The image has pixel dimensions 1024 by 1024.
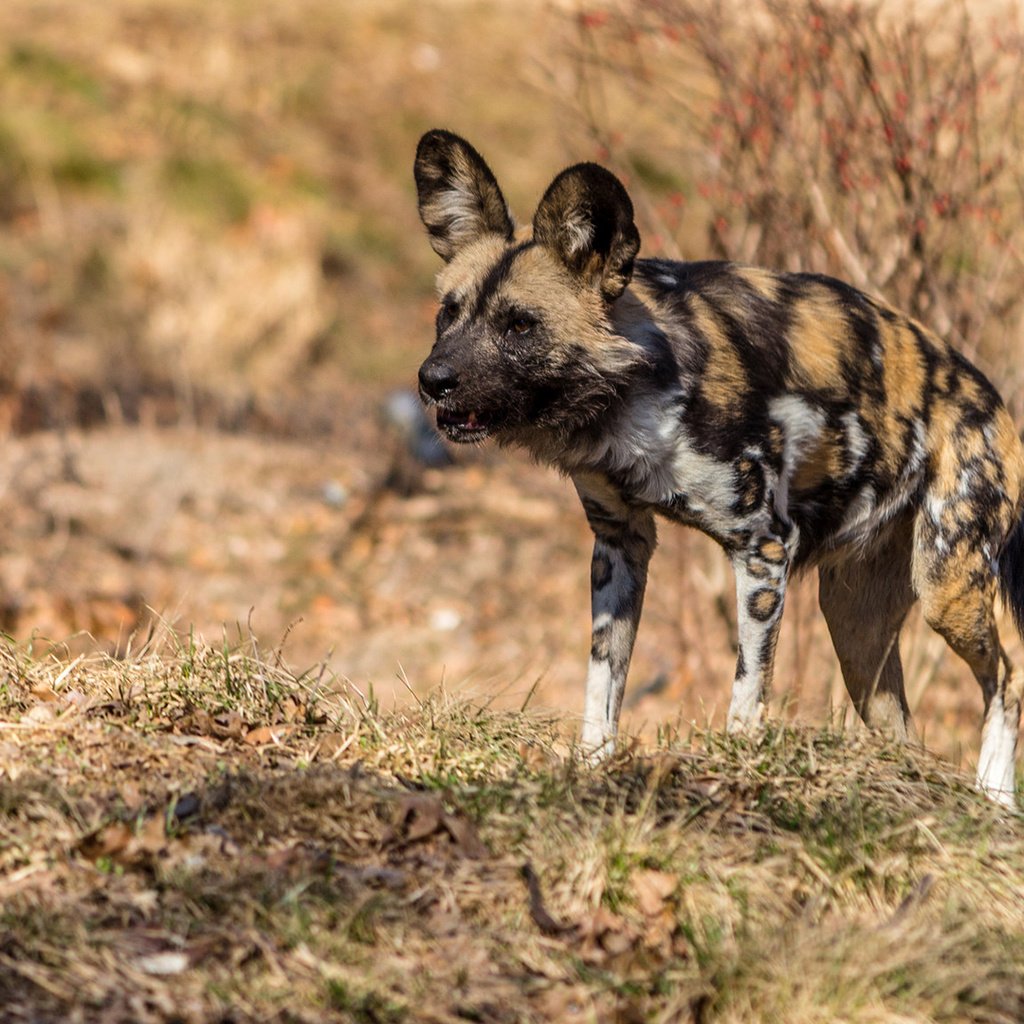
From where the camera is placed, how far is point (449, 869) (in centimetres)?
272

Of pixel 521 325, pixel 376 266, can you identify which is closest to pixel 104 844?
pixel 521 325

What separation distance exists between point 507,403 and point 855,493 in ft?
3.39

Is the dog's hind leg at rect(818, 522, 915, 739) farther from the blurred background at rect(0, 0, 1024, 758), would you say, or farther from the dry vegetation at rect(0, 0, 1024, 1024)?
the dry vegetation at rect(0, 0, 1024, 1024)

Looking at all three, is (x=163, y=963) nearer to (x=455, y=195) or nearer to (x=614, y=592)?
(x=614, y=592)

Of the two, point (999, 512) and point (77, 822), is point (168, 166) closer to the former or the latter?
point (999, 512)

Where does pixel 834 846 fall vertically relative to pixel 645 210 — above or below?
below

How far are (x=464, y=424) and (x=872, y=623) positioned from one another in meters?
1.51

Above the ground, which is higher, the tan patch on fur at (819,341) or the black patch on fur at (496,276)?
the black patch on fur at (496,276)

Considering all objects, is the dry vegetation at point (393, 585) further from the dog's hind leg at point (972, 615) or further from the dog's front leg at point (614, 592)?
the dog's hind leg at point (972, 615)

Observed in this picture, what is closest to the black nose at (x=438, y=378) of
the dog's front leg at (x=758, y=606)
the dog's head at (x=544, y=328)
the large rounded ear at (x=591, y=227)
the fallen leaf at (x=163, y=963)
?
the dog's head at (x=544, y=328)

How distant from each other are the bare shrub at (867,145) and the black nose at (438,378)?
2.21 meters

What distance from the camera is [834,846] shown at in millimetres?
2865

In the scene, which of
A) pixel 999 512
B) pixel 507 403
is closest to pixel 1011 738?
pixel 999 512

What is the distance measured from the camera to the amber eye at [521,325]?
373 centimetres
